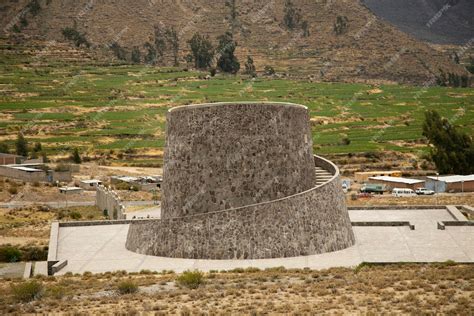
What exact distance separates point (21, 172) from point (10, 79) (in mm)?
40028

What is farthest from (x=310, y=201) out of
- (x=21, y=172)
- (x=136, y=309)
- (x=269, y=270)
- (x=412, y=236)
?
(x=21, y=172)

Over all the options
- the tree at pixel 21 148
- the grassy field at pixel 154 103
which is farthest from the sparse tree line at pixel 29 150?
the grassy field at pixel 154 103

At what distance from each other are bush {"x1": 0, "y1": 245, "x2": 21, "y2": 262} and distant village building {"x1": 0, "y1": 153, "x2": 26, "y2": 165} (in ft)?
111

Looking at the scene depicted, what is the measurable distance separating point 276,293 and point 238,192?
5.31m

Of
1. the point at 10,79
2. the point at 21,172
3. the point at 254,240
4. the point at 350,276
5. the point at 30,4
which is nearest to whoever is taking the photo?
the point at 350,276

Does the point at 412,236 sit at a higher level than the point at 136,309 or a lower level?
higher

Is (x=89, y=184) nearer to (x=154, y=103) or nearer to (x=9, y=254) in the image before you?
(x=9, y=254)

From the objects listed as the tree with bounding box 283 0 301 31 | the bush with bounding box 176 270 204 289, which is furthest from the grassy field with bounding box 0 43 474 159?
the bush with bounding box 176 270 204 289

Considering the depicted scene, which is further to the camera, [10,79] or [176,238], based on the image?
[10,79]

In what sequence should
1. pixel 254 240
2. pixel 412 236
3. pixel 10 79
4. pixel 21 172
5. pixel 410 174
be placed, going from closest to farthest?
pixel 254 240 → pixel 412 236 → pixel 21 172 → pixel 410 174 → pixel 10 79

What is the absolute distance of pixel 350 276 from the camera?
2031 cm

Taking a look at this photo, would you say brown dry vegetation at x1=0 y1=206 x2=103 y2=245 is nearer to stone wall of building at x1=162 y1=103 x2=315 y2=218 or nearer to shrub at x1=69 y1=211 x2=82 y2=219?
shrub at x1=69 y1=211 x2=82 y2=219

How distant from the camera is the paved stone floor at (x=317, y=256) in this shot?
22.6 metres

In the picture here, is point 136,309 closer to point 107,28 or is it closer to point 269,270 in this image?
point 269,270
